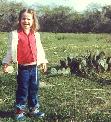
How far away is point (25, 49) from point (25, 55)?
9cm

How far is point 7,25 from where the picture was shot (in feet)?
183

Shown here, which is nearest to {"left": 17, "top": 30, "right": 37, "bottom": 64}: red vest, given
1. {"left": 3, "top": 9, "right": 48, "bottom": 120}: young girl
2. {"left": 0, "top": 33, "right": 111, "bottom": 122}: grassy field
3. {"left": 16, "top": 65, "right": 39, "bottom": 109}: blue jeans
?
{"left": 3, "top": 9, "right": 48, "bottom": 120}: young girl

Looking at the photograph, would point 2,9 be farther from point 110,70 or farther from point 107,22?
point 110,70

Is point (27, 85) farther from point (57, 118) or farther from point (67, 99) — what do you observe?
point (67, 99)

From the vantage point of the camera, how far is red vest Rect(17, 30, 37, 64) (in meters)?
6.30

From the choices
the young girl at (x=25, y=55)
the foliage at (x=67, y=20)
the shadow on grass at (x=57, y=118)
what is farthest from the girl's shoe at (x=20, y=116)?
the foliage at (x=67, y=20)

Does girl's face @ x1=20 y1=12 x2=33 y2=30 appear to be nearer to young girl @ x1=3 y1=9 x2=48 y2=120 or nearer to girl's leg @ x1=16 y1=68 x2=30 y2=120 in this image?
young girl @ x1=3 y1=9 x2=48 y2=120

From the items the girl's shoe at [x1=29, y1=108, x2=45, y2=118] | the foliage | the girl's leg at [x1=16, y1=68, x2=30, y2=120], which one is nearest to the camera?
the girl's leg at [x1=16, y1=68, x2=30, y2=120]

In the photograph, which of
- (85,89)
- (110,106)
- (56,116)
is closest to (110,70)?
(85,89)

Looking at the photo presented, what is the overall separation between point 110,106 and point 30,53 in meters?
1.94

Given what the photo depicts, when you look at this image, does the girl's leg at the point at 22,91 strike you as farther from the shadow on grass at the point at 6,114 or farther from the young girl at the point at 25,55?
the shadow on grass at the point at 6,114

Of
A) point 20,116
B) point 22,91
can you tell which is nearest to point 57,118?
point 20,116

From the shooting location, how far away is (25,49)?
6.32m

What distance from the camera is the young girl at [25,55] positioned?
625 centimetres
